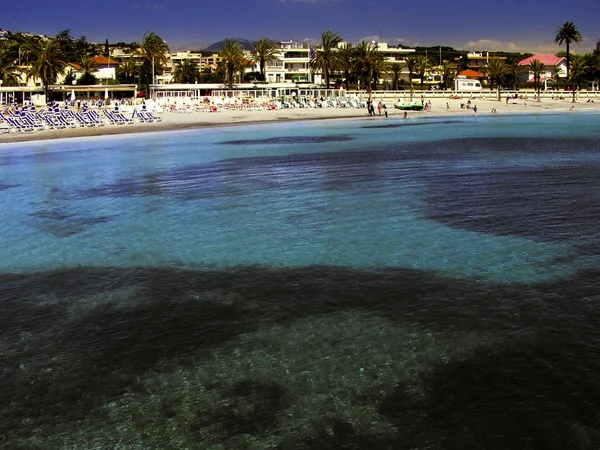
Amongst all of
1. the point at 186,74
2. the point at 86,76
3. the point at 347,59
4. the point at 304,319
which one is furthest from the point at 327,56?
the point at 304,319

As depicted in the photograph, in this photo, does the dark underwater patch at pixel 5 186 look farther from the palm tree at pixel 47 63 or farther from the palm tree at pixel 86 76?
the palm tree at pixel 86 76

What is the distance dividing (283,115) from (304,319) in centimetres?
5538

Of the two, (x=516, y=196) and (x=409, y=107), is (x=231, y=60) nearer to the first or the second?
(x=409, y=107)

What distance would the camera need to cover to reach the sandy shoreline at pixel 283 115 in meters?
41.5

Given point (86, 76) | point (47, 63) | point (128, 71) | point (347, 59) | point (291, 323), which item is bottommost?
point (291, 323)

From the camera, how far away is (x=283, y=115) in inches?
2438

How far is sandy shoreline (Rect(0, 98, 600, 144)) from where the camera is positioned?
136ft

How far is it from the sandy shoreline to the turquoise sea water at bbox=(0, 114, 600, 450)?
81.4 ft

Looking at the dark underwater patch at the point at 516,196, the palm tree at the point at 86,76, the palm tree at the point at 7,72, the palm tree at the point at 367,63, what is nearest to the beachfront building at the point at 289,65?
the palm tree at the point at 367,63

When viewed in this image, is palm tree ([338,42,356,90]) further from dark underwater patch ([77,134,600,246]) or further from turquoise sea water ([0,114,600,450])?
turquoise sea water ([0,114,600,450])

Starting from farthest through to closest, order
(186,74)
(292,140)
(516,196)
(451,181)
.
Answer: (186,74) < (292,140) < (451,181) < (516,196)

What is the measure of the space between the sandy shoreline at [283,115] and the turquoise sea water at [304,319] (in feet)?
81.4

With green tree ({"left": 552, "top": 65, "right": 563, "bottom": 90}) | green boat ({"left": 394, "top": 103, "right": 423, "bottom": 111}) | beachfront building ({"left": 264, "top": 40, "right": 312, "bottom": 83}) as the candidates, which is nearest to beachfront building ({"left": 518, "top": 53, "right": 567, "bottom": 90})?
green tree ({"left": 552, "top": 65, "right": 563, "bottom": 90})

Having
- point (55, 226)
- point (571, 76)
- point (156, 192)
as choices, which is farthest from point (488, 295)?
point (571, 76)
